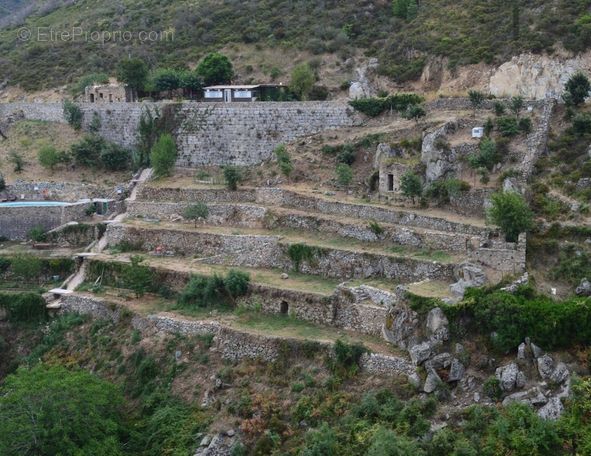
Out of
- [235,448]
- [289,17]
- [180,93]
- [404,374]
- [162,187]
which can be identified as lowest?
[235,448]

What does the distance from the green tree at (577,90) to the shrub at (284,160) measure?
12.5 meters

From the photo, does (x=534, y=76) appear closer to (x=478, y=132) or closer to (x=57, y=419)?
(x=478, y=132)

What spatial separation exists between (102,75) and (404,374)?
3809 centimetres

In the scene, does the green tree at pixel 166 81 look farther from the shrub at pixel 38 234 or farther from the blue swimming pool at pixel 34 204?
the shrub at pixel 38 234

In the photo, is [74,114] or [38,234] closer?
[38,234]

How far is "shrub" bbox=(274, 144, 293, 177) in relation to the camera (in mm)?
44188

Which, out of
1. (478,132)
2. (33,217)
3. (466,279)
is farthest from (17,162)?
(466,279)

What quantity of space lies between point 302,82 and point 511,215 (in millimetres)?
21242

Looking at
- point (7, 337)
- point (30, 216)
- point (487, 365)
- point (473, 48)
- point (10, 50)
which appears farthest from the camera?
point (10, 50)

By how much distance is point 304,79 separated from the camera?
51219mm

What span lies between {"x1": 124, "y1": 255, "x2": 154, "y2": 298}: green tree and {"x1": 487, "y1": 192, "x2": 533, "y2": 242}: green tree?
13.9 meters

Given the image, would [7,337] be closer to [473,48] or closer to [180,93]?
[180,93]

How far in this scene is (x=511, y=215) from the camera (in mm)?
32531

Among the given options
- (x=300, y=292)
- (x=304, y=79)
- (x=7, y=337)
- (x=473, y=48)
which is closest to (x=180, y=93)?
(x=304, y=79)
